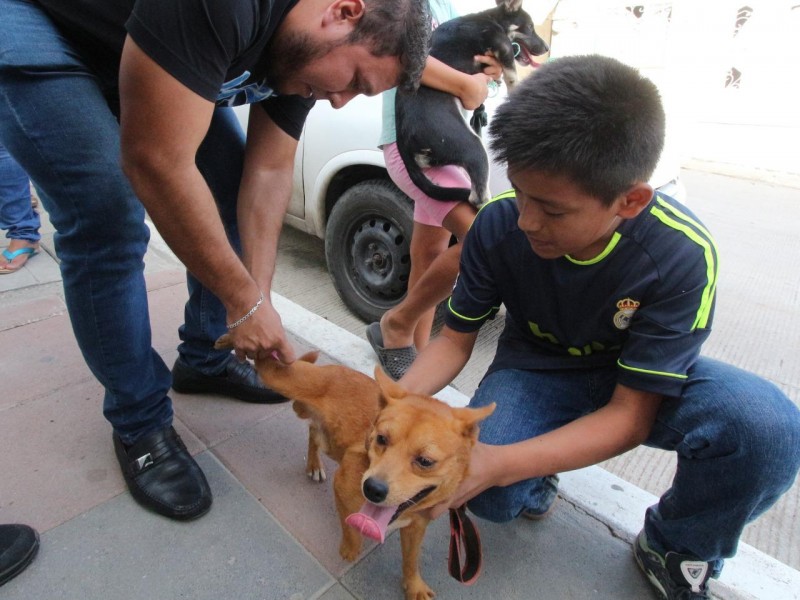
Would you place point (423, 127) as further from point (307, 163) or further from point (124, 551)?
point (124, 551)

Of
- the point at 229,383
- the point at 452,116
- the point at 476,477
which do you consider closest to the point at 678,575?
the point at 476,477

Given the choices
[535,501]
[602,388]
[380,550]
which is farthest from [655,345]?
[380,550]

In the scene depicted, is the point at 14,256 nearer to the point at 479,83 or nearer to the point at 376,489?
the point at 479,83

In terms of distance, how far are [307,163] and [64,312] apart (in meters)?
1.87

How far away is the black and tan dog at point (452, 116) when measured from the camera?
2553mm

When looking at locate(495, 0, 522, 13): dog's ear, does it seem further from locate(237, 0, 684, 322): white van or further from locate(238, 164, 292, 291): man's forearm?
locate(238, 164, 292, 291): man's forearm

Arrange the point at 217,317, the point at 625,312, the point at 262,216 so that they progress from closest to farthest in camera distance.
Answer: the point at 625,312, the point at 262,216, the point at 217,317

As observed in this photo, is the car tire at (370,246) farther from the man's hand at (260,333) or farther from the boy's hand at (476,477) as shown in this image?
the boy's hand at (476,477)

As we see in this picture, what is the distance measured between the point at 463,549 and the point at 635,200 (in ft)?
3.87

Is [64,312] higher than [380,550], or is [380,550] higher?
[380,550]

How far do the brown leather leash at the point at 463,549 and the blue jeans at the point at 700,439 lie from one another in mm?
118

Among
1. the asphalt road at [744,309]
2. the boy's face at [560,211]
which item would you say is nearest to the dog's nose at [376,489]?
the boy's face at [560,211]

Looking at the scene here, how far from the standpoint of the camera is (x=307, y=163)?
392cm

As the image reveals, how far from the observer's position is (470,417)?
1.47 meters
